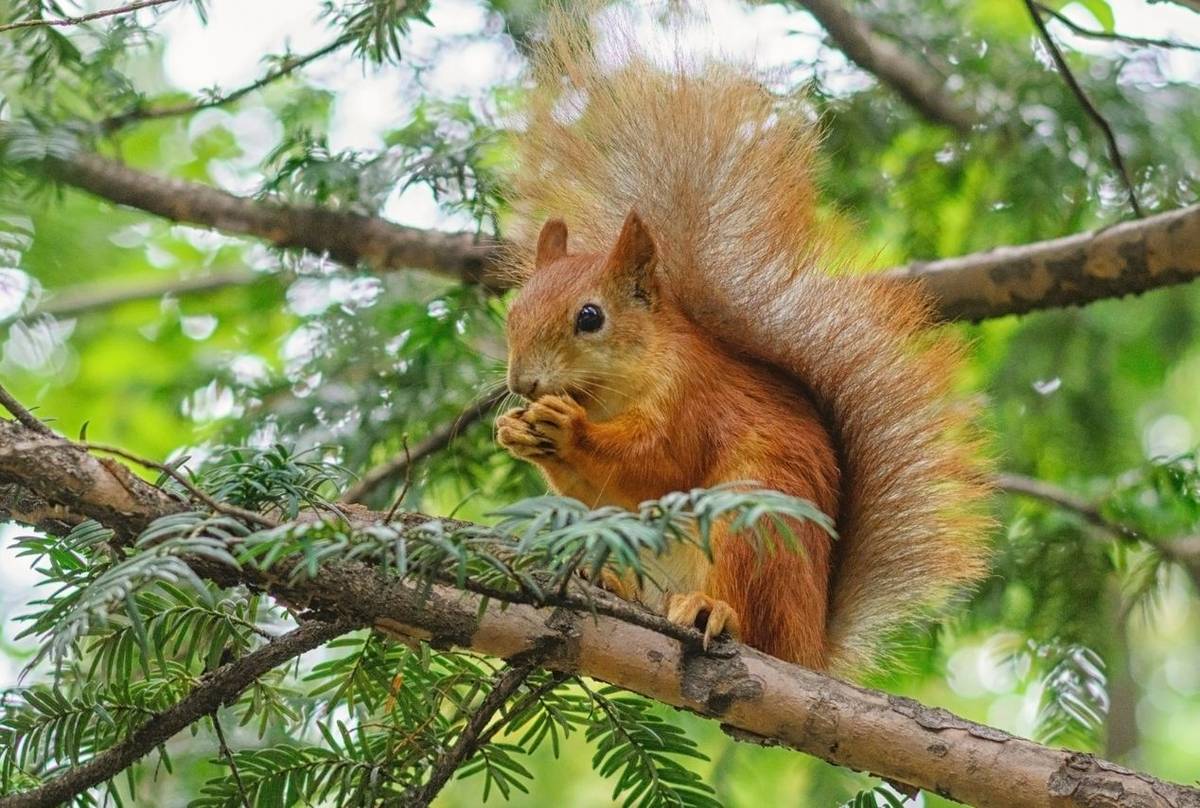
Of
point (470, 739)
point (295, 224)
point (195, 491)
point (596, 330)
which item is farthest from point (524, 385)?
point (295, 224)

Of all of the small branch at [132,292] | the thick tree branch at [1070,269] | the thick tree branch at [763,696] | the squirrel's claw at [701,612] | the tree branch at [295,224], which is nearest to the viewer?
the thick tree branch at [763,696]

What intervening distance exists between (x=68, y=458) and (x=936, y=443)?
1.33 metres

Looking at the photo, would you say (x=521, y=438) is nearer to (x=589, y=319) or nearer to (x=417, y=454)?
(x=589, y=319)

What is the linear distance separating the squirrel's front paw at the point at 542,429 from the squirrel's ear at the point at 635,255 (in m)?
0.32

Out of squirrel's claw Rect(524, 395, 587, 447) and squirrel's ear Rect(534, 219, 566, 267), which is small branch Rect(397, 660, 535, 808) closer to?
squirrel's claw Rect(524, 395, 587, 447)

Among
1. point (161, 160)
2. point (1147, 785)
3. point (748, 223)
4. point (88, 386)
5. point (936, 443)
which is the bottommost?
point (1147, 785)

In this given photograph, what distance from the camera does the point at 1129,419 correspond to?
3.53 meters

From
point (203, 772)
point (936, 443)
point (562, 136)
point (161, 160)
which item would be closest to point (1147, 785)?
point (936, 443)

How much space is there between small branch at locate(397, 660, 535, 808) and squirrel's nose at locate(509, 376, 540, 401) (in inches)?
23.3

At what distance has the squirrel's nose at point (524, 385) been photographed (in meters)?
2.12

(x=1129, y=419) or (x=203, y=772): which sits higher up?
(x=1129, y=419)

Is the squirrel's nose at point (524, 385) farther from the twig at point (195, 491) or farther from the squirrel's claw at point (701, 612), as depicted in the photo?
the twig at point (195, 491)

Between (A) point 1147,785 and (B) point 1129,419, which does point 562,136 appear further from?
(B) point 1129,419

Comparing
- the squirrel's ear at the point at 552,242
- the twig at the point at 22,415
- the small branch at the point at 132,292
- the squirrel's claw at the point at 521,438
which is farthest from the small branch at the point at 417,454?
the twig at the point at 22,415
